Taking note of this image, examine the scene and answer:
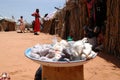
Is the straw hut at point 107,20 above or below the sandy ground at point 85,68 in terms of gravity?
above

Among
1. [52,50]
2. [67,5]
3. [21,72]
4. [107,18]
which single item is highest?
[67,5]

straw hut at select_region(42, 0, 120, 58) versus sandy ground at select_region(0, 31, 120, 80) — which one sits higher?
straw hut at select_region(42, 0, 120, 58)

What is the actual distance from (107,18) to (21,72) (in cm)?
275

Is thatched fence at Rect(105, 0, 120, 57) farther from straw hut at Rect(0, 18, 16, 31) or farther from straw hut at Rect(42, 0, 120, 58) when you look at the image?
straw hut at Rect(0, 18, 16, 31)

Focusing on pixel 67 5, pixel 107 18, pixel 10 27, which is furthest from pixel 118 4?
pixel 10 27

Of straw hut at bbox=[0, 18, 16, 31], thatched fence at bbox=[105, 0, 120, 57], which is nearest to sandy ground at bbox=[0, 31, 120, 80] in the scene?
thatched fence at bbox=[105, 0, 120, 57]

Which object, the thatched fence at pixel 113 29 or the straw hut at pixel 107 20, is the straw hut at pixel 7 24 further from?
the thatched fence at pixel 113 29

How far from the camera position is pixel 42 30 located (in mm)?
18359

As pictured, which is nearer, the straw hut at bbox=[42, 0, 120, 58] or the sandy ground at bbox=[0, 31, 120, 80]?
the sandy ground at bbox=[0, 31, 120, 80]

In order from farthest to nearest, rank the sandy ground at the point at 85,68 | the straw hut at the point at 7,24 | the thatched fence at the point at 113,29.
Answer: the straw hut at the point at 7,24 → the thatched fence at the point at 113,29 → the sandy ground at the point at 85,68

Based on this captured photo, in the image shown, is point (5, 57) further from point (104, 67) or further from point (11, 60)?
point (104, 67)

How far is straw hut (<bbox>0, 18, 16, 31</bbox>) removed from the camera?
18.7 meters

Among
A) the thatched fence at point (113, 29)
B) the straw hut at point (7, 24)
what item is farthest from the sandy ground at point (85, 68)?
the straw hut at point (7, 24)

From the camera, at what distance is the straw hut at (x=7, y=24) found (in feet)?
61.3
